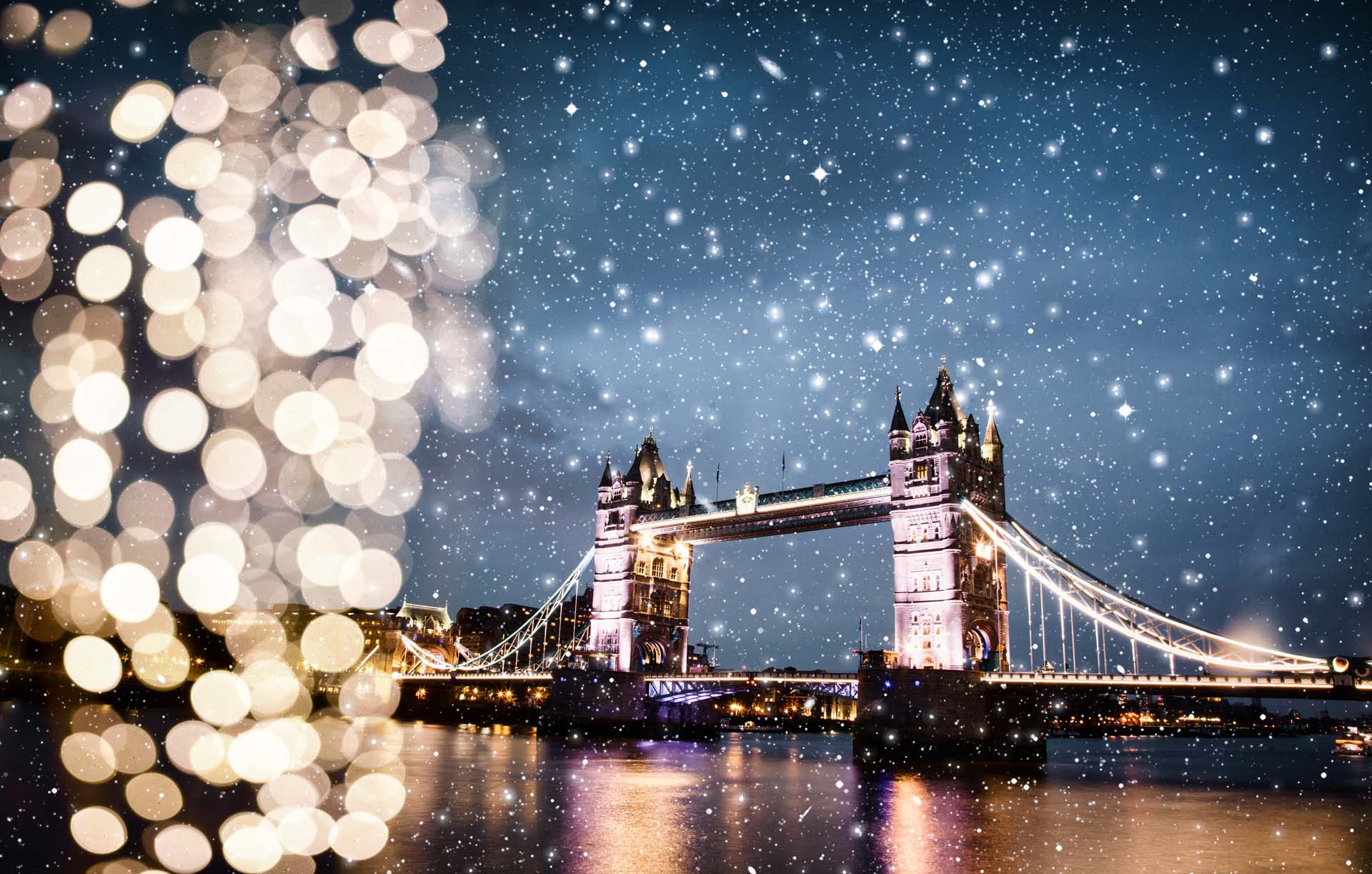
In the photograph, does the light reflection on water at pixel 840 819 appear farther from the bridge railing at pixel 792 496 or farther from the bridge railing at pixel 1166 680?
the bridge railing at pixel 792 496

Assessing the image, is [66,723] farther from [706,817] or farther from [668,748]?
[706,817]

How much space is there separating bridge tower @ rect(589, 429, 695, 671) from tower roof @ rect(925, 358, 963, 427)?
2447 cm

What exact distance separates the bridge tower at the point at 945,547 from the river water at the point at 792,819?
7.12 m

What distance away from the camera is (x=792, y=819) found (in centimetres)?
2361

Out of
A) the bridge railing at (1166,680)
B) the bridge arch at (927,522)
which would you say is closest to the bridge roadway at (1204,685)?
the bridge railing at (1166,680)

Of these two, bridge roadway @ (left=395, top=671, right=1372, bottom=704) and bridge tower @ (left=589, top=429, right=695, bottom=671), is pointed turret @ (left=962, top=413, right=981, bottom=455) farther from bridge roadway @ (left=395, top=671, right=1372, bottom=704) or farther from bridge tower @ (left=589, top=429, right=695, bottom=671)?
bridge tower @ (left=589, top=429, right=695, bottom=671)

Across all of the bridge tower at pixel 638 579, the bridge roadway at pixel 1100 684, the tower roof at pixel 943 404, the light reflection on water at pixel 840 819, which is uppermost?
the tower roof at pixel 943 404

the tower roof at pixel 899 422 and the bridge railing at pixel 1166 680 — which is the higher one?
the tower roof at pixel 899 422

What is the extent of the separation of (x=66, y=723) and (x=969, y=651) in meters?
49.3

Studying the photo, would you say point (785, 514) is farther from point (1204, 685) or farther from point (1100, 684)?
point (1204, 685)

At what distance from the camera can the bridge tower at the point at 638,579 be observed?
2493 inches

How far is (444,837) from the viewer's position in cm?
1898

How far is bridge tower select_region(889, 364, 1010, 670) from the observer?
44.6 metres

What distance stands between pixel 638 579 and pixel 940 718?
27963 millimetres
